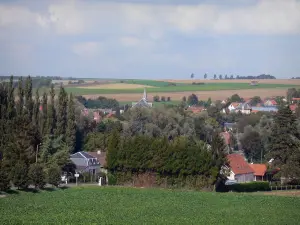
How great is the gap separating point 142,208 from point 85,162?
125 feet

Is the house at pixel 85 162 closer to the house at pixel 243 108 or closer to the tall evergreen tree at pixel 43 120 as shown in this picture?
the tall evergreen tree at pixel 43 120

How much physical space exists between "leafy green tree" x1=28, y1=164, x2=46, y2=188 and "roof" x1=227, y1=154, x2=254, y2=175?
100 feet

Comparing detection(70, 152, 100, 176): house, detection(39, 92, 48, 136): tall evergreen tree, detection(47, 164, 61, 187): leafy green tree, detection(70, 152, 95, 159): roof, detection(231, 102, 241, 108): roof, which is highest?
detection(39, 92, 48, 136): tall evergreen tree

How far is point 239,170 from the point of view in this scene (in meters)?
81.2

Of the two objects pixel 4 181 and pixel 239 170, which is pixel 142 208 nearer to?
pixel 4 181

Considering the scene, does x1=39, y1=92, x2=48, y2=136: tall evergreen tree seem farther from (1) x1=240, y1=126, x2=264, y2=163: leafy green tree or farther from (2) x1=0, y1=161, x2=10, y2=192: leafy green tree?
(1) x1=240, y1=126, x2=264, y2=163: leafy green tree

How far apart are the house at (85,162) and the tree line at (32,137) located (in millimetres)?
1342

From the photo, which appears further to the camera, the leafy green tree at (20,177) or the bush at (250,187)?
the bush at (250,187)

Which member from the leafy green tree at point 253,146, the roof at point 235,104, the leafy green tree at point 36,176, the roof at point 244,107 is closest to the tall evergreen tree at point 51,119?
the leafy green tree at point 36,176

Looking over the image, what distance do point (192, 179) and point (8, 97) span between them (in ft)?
79.2

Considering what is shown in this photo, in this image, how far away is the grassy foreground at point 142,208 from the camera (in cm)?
3462

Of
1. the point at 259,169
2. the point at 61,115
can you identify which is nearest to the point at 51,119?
the point at 61,115

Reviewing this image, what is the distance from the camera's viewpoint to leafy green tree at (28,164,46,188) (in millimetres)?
52938

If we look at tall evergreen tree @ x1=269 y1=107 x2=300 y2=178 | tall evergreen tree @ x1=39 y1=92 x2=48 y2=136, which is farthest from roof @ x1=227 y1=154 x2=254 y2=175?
tall evergreen tree @ x1=39 y1=92 x2=48 y2=136
